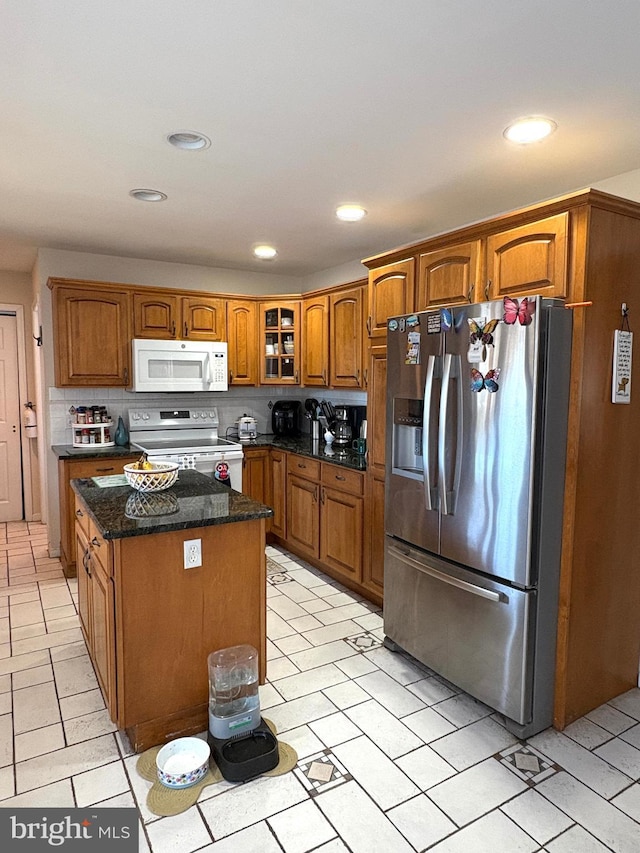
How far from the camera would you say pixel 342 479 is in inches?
147

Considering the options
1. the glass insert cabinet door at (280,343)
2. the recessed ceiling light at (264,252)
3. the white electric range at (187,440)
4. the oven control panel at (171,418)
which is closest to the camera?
the recessed ceiling light at (264,252)

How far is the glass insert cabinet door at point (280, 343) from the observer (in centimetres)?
479

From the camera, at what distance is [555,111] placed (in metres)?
2.04

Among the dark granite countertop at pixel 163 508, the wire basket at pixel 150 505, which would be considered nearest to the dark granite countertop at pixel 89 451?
the dark granite countertop at pixel 163 508

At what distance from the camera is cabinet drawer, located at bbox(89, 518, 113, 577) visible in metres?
2.13

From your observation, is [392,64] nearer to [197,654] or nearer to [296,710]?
[197,654]

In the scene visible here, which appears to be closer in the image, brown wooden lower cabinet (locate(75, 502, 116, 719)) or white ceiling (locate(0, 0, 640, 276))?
white ceiling (locate(0, 0, 640, 276))

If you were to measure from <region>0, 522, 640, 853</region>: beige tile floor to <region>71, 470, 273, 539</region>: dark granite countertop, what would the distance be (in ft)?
3.06

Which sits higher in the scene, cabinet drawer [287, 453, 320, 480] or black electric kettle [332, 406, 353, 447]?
black electric kettle [332, 406, 353, 447]

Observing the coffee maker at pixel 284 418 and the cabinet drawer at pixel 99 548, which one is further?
the coffee maker at pixel 284 418

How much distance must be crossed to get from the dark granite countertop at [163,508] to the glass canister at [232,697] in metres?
0.59

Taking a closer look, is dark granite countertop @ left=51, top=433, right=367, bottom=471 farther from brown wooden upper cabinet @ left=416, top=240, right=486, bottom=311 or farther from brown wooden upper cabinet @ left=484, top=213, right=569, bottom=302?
brown wooden upper cabinet @ left=484, top=213, right=569, bottom=302

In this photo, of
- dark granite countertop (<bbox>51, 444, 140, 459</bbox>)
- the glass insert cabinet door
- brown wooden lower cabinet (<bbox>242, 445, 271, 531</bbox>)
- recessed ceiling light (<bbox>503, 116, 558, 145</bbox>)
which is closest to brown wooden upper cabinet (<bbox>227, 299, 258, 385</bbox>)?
the glass insert cabinet door

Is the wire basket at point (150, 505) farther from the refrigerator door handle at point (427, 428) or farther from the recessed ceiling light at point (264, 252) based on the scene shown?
the recessed ceiling light at point (264, 252)
